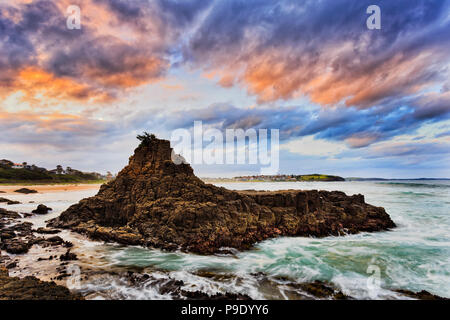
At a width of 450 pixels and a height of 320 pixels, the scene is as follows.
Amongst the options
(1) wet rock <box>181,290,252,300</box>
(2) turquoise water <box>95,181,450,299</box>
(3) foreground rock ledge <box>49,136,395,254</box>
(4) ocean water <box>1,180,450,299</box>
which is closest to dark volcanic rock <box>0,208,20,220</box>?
(3) foreground rock ledge <box>49,136,395,254</box>

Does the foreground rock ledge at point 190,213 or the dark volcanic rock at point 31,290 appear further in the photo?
the foreground rock ledge at point 190,213

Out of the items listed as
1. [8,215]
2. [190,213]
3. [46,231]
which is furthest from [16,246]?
[8,215]

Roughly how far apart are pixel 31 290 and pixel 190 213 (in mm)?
7108

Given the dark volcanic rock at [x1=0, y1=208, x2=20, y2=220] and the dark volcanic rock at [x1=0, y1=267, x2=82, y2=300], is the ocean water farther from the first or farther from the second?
the dark volcanic rock at [x1=0, y1=208, x2=20, y2=220]

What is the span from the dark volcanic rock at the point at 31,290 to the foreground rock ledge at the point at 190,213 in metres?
4.92

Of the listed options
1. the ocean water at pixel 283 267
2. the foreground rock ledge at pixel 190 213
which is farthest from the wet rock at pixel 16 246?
the foreground rock ledge at pixel 190 213

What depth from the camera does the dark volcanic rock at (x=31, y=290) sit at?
232 inches

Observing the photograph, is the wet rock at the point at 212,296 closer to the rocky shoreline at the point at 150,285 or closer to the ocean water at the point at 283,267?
the rocky shoreline at the point at 150,285

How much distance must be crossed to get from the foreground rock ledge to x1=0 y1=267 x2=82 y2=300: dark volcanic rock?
4.92 meters

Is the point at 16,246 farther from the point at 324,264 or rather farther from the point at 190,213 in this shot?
the point at 324,264

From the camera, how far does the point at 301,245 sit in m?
12.6

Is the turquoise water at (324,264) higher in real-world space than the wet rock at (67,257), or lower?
lower
